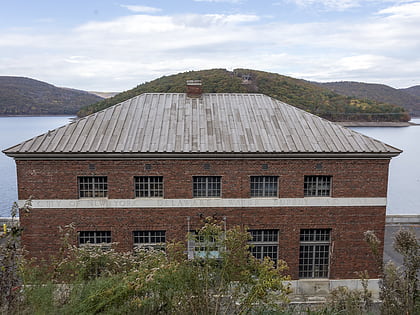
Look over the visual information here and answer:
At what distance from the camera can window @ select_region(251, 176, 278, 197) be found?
622 inches

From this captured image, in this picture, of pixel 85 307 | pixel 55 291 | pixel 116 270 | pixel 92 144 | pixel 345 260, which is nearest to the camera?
pixel 85 307

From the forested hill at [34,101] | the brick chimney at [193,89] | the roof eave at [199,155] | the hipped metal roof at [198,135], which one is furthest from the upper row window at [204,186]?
the forested hill at [34,101]

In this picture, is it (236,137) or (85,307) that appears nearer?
(85,307)

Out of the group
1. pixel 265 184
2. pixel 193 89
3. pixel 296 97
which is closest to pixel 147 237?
pixel 265 184

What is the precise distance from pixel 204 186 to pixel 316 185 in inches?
207

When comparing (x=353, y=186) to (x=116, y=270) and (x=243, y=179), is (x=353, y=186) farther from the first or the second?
(x=116, y=270)

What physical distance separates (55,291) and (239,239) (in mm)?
4188

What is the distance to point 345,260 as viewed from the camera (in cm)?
1631

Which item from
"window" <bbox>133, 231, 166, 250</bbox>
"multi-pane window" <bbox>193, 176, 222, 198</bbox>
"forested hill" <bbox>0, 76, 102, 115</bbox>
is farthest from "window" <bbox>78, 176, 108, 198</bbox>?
"forested hill" <bbox>0, 76, 102, 115</bbox>

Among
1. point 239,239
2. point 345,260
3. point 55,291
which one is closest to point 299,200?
point 345,260

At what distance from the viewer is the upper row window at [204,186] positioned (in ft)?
50.6

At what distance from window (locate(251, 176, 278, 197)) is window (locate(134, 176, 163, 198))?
427cm

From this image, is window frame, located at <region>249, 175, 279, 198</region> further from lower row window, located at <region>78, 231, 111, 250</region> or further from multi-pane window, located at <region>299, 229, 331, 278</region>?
lower row window, located at <region>78, 231, 111, 250</region>

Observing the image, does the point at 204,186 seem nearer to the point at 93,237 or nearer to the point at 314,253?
the point at 93,237
